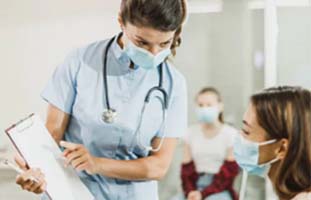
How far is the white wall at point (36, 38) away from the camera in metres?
2.03

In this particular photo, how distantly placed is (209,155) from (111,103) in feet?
3.83

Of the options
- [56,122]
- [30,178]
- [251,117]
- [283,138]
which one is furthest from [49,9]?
[283,138]

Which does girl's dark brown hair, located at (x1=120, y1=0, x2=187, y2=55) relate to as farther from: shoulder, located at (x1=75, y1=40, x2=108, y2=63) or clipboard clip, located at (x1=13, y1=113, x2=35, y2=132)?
clipboard clip, located at (x1=13, y1=113, x2=35, y2=132)

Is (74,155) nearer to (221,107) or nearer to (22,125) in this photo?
(22,125)

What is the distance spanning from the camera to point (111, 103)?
1511 mm

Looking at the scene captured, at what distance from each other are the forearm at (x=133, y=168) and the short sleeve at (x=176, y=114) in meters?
0.12

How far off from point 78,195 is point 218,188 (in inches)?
45.0

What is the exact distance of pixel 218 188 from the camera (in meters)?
2.48

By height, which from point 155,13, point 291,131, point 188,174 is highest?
point 155,13

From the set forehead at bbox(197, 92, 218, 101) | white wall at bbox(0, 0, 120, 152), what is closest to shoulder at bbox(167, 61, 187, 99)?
white wall at bbox(0, 0, 120, 152)

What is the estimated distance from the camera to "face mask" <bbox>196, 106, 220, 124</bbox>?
98.9 inches

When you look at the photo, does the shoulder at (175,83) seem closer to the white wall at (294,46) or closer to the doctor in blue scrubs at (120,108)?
the doctor in blue scrubs at (120,108)

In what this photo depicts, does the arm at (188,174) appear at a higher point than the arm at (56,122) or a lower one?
lower

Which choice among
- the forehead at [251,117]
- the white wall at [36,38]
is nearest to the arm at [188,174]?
the white wall at [36,38]
